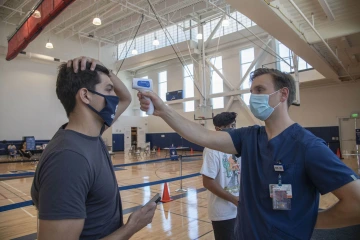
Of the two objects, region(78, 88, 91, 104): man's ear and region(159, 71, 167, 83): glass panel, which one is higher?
region(159, 71, 167, 83): glass panel

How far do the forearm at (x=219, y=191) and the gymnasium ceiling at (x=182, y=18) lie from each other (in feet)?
14.1

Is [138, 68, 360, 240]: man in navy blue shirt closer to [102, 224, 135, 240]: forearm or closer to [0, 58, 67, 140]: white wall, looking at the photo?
[102, 224, 135, 240]: forearm

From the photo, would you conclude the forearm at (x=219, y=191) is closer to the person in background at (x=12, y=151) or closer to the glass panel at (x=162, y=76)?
the person in background at (x=12, y=151)

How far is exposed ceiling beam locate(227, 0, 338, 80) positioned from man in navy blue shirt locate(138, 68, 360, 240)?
4461mm

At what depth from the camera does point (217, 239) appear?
87.3 inches

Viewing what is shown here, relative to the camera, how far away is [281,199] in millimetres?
1219

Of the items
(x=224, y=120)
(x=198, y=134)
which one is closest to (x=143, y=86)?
(x=198, y=134)

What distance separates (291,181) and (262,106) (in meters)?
0.47

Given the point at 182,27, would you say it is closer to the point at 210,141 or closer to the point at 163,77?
the point at 163,77

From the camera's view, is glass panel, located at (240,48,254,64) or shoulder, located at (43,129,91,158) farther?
glass panel, located at (240,48,254,64)

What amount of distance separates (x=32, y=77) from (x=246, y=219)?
782 inches

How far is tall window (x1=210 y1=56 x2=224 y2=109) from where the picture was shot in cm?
1792

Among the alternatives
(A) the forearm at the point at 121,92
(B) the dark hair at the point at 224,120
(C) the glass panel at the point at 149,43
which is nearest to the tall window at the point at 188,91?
(C) the glass panel at the point at 149,43

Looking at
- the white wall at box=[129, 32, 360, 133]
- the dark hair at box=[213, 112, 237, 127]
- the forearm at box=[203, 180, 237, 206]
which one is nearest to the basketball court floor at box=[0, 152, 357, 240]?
the forearm at box=[203, 180, 237, 206]
